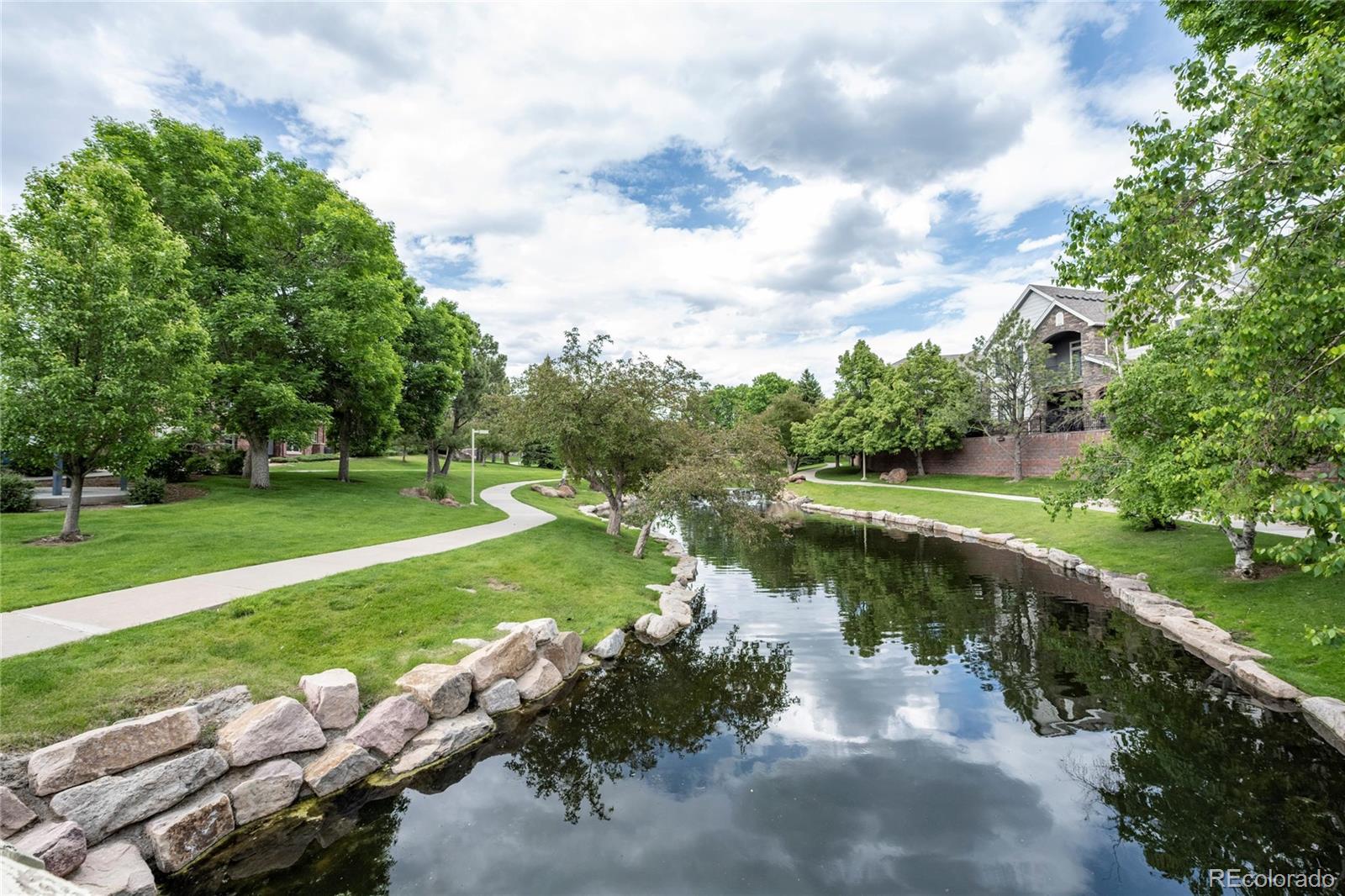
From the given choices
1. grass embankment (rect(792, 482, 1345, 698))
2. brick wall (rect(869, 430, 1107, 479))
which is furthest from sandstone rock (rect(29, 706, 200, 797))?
brick wall (rect(869, 430, 1107, 479))

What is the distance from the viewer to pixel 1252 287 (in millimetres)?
7000

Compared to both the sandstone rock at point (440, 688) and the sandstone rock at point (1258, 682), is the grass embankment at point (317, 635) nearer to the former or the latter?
the sandstone rock at point (440, 688)

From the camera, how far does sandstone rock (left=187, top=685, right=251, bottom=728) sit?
20.6 ft

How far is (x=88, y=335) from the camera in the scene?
11469 mm

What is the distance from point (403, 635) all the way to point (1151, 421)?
Answer: 1609 cm

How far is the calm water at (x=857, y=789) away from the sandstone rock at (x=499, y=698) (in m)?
0.45

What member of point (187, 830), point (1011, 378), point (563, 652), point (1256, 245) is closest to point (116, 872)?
point (187, 830)

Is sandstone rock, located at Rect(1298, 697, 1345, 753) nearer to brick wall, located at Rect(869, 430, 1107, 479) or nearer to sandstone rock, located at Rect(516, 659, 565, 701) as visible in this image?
sandstone rock, located at Rect(516, 659, 565, 701)

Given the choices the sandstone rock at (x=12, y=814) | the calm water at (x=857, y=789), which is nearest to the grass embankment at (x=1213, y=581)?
the calm water at (x=857, y=789)

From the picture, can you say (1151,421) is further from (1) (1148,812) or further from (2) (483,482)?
(2) (483,482)

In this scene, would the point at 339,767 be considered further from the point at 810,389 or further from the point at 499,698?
the point at 810,389

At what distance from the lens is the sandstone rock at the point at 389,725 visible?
6809 millimetres

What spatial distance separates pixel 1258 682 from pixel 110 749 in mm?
14247

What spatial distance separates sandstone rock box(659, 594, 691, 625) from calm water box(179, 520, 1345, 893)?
1.24m
